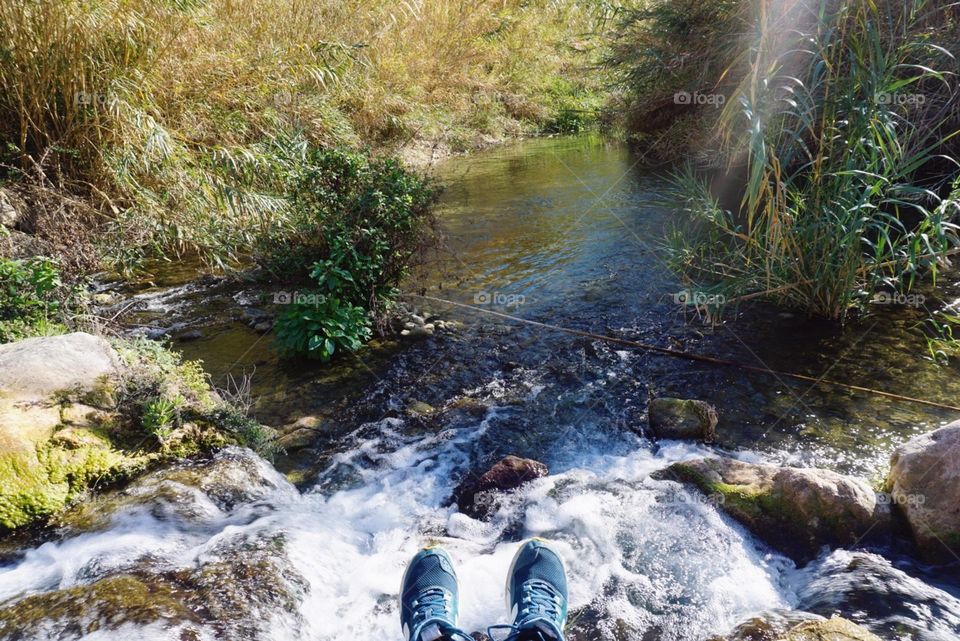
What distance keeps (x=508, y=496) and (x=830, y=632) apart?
177cm

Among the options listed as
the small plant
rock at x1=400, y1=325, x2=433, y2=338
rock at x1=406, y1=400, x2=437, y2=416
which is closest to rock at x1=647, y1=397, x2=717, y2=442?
rock at x1=406, y1=400, x2=437, y2=416

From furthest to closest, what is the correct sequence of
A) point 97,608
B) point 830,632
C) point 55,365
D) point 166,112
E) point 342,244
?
point 166,112 < point 342,244 < point 55,365 < point 97,608 < point 830,632

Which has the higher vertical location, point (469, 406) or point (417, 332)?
point (417, 332)

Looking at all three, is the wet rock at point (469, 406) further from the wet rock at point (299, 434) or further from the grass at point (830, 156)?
the grass at point (830, 156)

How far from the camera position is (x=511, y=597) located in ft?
8.66

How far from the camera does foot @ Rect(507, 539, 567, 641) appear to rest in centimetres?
237

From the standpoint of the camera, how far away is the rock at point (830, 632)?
6.71ft

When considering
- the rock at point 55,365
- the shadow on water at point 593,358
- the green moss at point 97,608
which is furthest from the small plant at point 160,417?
the green moss at point 97,608

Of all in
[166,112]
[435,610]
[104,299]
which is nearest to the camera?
[435,610]

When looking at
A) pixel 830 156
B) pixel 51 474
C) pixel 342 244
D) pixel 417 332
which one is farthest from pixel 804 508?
pixel 51 474

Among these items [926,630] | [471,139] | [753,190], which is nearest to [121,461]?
[926,630]

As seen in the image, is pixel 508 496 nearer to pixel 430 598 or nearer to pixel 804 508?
pixel 430 598

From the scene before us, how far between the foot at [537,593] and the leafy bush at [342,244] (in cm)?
261

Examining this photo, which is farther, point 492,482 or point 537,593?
point 492,482
